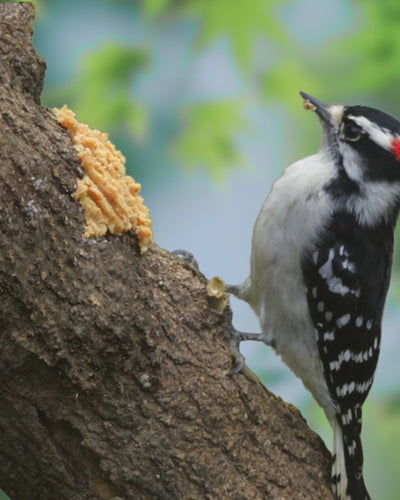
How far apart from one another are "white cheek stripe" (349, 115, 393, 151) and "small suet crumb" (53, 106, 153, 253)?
2.66ft

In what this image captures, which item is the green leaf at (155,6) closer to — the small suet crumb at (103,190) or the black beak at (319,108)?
the black beak at (319,108)

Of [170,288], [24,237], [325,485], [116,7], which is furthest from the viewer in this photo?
[116,7]

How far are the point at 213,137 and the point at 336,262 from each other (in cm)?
117

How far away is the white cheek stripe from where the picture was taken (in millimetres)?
2107

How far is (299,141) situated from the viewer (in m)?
3.12

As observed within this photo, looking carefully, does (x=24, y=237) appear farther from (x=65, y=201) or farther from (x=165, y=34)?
(x=165, y=34)

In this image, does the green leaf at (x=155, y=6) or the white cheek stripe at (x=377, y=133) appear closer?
the white cheek stripe at (x=377, y=133)

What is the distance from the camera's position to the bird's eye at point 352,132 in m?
2.17

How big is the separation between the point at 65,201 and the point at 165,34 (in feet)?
5.88

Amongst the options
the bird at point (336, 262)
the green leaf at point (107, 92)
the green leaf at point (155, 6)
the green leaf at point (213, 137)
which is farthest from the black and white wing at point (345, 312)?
the green leaf at point (155, 6)

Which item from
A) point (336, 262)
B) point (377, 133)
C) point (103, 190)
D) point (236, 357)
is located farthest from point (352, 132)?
point (103, 190)

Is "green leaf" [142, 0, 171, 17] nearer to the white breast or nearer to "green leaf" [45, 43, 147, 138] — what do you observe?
"green leaf" [45, 43, 147, 138]

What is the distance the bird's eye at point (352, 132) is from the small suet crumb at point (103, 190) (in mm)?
802

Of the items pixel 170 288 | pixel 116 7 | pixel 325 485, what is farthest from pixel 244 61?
pixel 325 485
